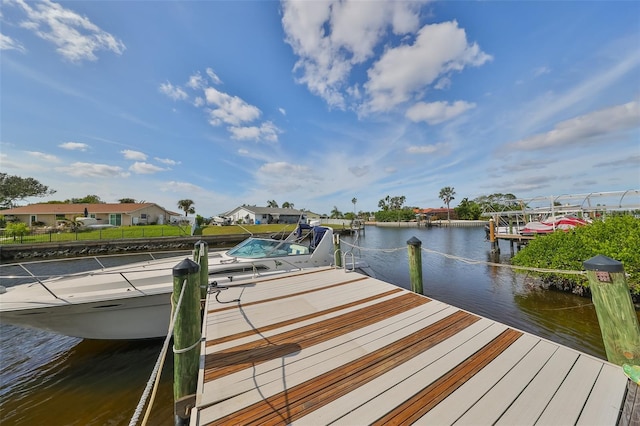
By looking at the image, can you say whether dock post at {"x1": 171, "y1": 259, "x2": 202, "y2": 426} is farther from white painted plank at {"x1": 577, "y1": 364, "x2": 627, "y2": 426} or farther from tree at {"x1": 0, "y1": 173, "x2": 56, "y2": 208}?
tree at {"x1": 0, "y1": 173, "x2": 56, "y2": 208}

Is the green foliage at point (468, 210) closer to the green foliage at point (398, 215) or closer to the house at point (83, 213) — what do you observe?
the green foliage at point (398, 215)

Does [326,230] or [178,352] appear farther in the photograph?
[326,230]

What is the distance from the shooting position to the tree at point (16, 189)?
133 feet

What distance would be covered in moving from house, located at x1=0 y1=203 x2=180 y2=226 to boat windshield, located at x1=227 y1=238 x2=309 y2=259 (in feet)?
120

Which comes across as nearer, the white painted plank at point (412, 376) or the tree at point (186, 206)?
the white painted plank at point (412, 376)

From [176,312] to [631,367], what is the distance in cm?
431

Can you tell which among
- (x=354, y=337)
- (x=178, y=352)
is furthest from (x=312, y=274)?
(x=178, y=352)

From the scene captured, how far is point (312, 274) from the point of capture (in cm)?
630

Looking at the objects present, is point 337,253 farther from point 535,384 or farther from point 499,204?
point 499,204

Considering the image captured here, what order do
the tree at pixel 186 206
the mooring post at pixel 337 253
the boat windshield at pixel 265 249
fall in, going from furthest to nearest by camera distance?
the tree at pixel 186 206, the mooring post at pixel 337 253, the boat windshield at pixel 265 249

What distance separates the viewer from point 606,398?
204 centimetres

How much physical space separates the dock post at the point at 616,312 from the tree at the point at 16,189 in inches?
2601

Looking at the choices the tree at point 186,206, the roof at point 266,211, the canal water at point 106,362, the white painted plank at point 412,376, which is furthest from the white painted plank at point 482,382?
the tree at point 186,206

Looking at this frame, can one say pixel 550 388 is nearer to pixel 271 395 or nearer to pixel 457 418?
pixel 457 418
